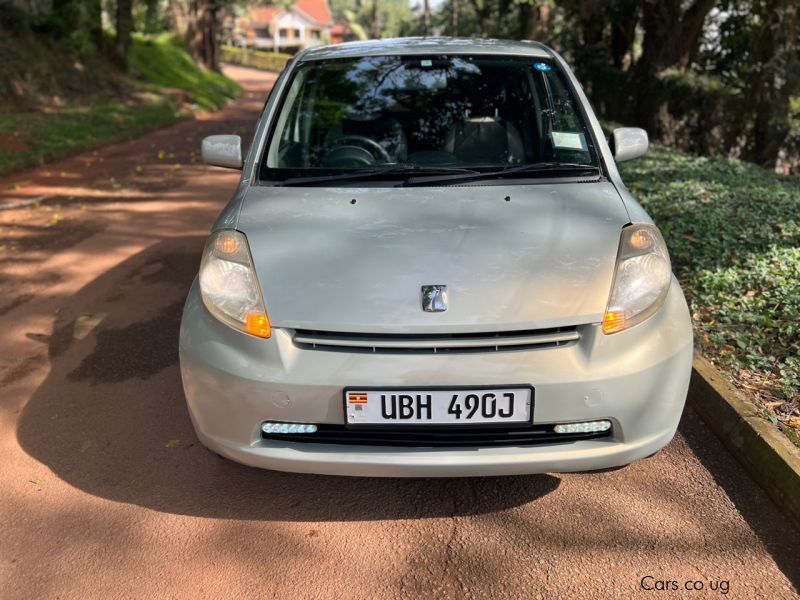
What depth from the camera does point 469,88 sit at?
3.77 m

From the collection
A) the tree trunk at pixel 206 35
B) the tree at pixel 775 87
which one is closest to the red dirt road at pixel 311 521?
the tree at pixel 775 87

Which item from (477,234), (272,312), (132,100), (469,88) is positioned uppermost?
(469,88)

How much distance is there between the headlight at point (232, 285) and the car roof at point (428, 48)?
156cm

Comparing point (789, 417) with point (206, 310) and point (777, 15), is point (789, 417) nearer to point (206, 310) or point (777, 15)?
point (206, 310)

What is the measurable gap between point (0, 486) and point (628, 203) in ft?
9.28

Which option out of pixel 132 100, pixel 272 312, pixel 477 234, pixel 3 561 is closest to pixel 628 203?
pixel 477 234

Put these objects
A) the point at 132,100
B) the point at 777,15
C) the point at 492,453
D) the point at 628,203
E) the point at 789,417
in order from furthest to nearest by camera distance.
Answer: the point at 132,100 < the point at 777,15 < the point at 789,417 < the point at 628,203 < the point at 492,453

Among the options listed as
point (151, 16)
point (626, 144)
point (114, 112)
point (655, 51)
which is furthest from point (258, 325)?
point (151, 16)

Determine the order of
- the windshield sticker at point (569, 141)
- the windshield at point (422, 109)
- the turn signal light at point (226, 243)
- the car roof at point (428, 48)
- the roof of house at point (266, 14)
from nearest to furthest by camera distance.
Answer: the turn signal light at point (226, 243) < the windshield sticker at point (569, 141) < the windshield at point (422, 109) < the car roof at point (428, 48) < the roof of house at point (266, 14)

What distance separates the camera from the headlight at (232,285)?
246 cm

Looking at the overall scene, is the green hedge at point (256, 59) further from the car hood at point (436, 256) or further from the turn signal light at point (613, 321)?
the turn signal light at point (613, 321)

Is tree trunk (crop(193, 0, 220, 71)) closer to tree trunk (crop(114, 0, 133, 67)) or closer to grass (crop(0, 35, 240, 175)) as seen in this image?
grass (crop(0, 35, 240, 175))

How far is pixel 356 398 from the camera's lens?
2.32 metres

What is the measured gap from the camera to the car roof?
148 inches
